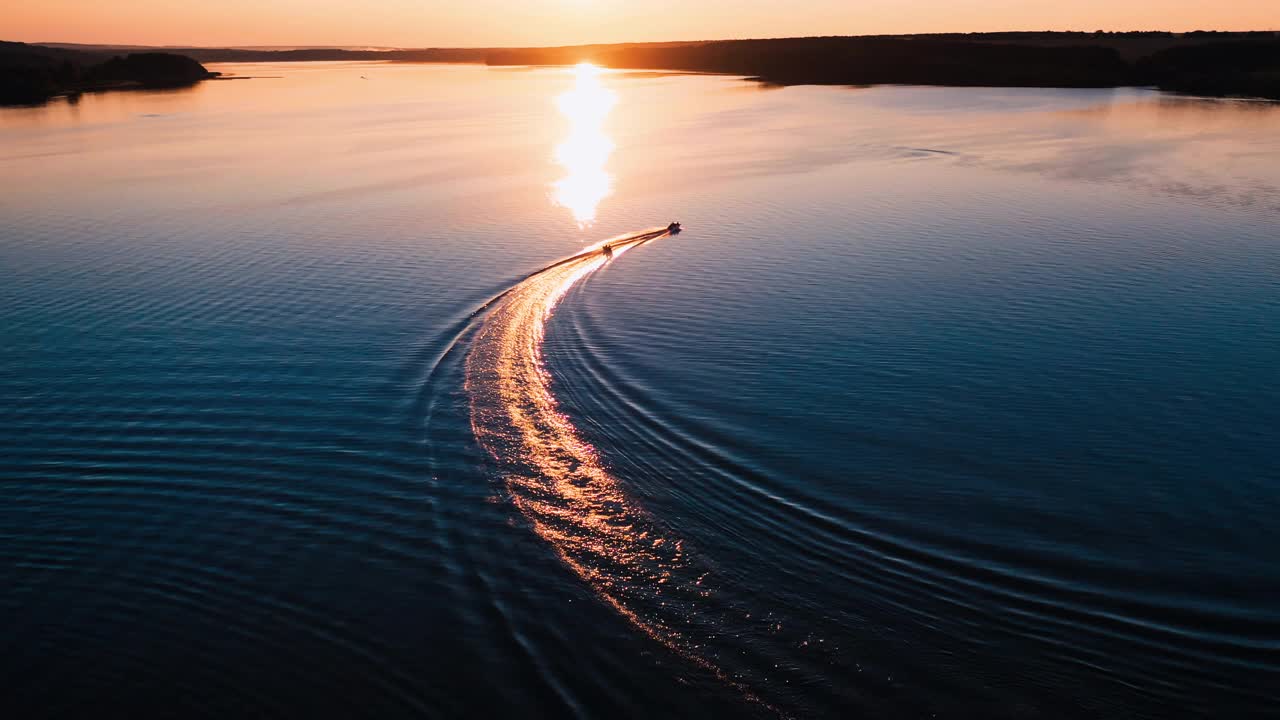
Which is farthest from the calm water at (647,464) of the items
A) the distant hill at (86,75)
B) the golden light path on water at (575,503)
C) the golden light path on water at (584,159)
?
the distant hill at (86,75)

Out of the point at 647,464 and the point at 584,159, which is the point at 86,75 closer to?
the point at 584,159

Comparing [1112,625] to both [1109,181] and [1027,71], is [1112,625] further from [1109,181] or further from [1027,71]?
[1027,71]

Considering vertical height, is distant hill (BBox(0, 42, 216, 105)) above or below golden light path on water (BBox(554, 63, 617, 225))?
above

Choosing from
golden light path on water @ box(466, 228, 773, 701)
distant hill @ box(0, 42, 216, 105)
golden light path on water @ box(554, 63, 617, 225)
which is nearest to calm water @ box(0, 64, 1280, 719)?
golden light path on water @ box(466, 228, 773, 701)

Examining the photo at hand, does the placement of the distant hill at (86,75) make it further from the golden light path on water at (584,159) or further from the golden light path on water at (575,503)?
the golden light path on water at (575,503)

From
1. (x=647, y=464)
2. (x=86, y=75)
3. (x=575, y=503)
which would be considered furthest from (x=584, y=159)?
(x=86, y=75)

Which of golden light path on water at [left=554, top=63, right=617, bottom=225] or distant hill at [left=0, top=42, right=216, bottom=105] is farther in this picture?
distant hill at [left=0, top=42, right=216, bottom=105]

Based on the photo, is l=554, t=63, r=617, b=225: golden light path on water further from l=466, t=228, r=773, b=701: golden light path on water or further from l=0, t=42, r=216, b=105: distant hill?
l=0, t=42, r=216, b=105: distant hill
